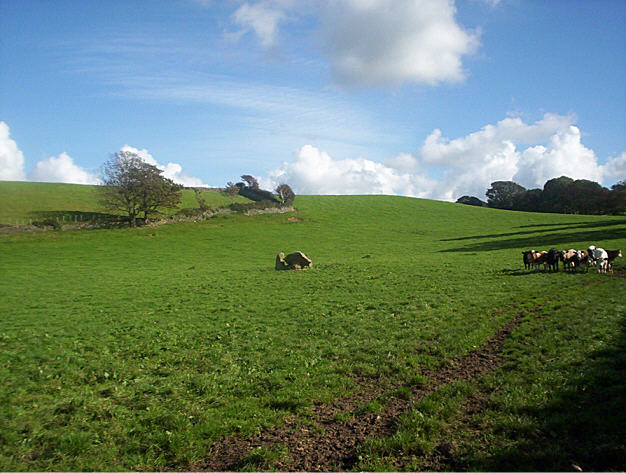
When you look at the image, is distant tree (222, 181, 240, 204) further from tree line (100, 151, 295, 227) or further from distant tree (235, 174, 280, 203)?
tree line (100, 151, 295, 227)

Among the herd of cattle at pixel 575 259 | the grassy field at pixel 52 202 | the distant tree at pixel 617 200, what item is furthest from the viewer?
the distant tree at pixel 617 200

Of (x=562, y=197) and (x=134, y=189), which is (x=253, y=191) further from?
(x=562, y=197)

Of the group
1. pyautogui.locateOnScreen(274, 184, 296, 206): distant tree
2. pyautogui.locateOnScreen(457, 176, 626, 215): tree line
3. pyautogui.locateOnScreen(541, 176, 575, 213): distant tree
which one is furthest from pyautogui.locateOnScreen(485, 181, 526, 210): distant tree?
pyautogui.locateOnScreen(274, 184, 296, 206): distant tree

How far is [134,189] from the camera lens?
226 ft

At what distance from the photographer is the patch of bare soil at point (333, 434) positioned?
6426 mm

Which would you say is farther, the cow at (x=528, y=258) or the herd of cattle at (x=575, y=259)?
the cow at (x=528, y=258)

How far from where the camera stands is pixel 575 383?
27.2ft

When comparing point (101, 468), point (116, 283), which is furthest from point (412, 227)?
point (101, 468)

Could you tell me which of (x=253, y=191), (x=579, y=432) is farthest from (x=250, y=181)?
(x=579, y=432)

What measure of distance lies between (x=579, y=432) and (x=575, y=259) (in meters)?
25.1

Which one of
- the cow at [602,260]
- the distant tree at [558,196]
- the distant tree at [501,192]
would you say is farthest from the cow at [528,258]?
the distant tree at [501,192]

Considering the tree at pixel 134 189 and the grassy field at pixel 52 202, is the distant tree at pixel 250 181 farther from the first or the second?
the tree at pixel 134 189

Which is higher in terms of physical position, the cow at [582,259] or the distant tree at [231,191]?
the distant tree at [231,191]

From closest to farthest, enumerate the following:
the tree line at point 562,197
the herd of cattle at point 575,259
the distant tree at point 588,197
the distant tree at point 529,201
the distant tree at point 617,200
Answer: the herd of cattle at point 575,259, the distant tree at point 617,200, the tree line at point 562,197, the distant tree at point 588,197, the distant tree at point 529,201
